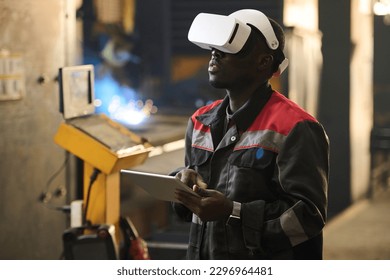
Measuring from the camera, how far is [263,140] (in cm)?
208

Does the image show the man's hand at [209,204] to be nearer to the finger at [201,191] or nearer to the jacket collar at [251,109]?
the finger at [201,191]

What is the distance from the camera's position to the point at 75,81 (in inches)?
Answer: 140

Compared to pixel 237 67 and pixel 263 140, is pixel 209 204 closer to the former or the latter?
pixel 263 140

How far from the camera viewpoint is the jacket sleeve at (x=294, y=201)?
2025 millimetres

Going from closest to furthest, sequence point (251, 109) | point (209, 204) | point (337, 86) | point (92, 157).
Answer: point (209, 204) → point (251, 109) → point (92, 157) → point (337, 86)

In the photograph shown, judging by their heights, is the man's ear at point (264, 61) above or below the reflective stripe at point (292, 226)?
above

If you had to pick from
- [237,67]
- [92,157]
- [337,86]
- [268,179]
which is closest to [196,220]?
[268,179]

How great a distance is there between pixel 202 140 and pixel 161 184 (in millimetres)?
158

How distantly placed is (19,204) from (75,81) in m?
0.63

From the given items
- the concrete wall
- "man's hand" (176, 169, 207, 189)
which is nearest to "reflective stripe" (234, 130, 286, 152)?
"man's hand" (176, 169, 207, 189)

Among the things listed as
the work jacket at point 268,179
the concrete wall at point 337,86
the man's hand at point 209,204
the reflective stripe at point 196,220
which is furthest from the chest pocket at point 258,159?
the concrete wall at point 337,86

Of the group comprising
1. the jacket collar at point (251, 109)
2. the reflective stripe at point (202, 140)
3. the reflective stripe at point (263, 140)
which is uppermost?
the jacket collar at point (251, 109)

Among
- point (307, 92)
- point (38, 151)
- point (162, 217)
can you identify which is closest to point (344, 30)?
point (307, 92)

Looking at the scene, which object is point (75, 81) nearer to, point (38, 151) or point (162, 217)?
point (38, 151)
